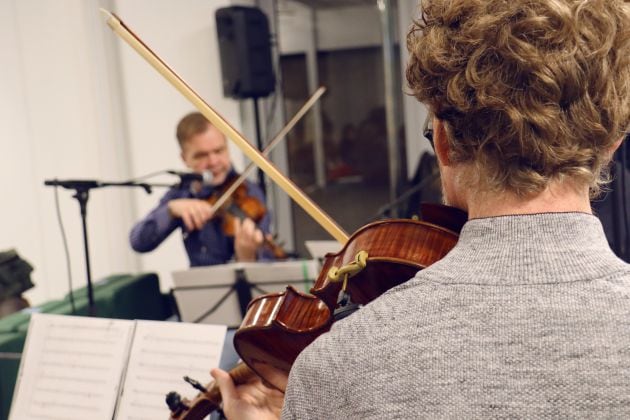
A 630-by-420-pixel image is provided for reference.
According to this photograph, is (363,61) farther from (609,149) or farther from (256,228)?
(609,149)

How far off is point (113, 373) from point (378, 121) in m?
3.74

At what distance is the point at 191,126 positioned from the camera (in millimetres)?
3146

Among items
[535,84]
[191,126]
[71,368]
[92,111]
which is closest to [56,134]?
[92,111]

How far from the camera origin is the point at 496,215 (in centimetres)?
69

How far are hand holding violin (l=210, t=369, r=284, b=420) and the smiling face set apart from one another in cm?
193

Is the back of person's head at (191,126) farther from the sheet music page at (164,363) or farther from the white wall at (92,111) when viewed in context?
the sheet music page at (164,363)

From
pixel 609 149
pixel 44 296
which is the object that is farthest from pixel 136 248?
pixel 609 149

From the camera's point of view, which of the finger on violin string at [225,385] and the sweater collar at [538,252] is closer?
the sweater collar at [538,252]

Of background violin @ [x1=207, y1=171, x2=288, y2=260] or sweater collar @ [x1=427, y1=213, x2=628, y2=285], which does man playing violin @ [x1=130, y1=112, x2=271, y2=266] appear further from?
sweater collar @ [x1=427, y1=213, x2=628, y2=285]

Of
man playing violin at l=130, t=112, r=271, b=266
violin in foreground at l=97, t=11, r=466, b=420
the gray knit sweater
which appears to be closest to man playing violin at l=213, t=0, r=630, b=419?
the gray knit sweater

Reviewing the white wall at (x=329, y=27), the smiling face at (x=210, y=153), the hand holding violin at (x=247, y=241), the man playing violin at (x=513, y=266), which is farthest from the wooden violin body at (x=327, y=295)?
the white wall at (x=329, y=27)

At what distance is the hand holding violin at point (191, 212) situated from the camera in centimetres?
300

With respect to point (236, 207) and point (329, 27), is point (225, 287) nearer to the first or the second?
point (236, 207)

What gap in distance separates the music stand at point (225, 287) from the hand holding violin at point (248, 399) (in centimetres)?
105
